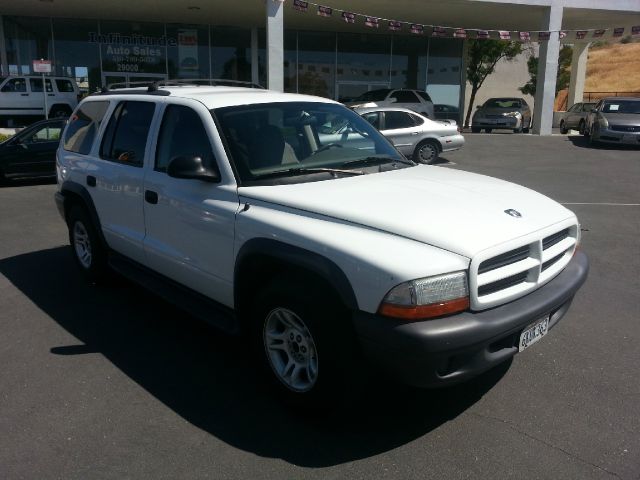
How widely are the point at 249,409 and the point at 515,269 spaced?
172 cm

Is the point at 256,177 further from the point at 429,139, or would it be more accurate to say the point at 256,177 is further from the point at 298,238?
the point at 429,139

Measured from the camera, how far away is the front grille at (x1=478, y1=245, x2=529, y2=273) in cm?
292

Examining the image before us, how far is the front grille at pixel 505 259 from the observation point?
2.92 metres

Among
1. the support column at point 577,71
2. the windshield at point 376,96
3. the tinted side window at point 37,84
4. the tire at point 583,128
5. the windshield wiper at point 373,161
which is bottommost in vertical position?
the tire at point 583,128

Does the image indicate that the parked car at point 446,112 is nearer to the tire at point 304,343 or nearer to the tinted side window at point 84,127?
the tinted side window at point 84,127

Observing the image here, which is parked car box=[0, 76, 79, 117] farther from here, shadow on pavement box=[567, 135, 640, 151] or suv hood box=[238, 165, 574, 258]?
suv hood box=[238, 165, 574, 258]

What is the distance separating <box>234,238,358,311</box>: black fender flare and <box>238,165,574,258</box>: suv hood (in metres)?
0.27

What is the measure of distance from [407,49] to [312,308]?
2674cm

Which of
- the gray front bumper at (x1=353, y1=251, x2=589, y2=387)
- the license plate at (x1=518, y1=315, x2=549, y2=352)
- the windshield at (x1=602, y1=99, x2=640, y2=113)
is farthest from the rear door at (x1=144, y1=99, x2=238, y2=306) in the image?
the windshield at (x1=602, y1=99, x2=640, y2=113)

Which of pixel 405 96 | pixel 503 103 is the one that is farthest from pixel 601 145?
pixel 405 96

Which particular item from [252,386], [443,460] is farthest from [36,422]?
[443,460]

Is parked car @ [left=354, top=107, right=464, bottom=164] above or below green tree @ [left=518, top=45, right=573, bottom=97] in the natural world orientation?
below

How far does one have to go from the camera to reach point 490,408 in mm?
3439

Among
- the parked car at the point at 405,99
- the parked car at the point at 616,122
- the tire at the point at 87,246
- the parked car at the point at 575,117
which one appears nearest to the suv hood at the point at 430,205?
the tire at the point at 87,246
